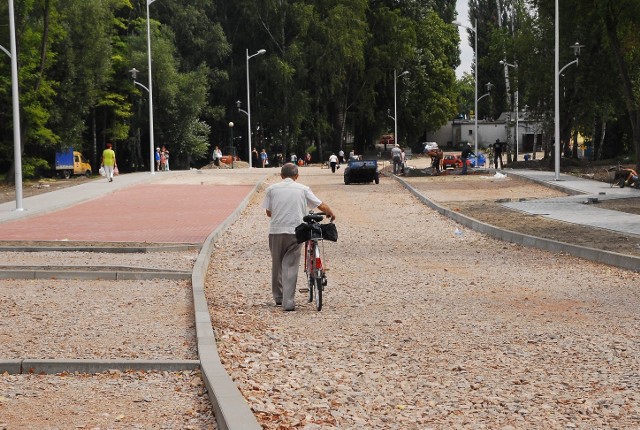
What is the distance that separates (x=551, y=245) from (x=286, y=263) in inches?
312

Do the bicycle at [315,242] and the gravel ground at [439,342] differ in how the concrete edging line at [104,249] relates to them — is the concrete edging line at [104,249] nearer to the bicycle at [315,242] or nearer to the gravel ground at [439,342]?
the gravel ground at [439,342]

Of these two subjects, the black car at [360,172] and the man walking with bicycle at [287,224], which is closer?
the man walking with bicycle at [287,224]

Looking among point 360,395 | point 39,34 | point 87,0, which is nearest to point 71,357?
point 360,395

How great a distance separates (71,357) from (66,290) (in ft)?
16.0

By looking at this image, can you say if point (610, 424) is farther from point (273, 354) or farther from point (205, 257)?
point (205, 257)

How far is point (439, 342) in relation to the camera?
391 inches

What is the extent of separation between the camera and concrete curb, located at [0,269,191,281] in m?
14.8

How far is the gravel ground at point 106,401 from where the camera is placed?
6.85 metres

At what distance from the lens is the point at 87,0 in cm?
6075

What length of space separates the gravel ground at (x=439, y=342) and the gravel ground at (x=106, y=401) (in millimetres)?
426

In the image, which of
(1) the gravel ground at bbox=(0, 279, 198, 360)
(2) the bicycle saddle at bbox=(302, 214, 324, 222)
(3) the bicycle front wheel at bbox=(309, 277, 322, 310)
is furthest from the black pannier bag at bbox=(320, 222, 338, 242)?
(1) the gravel ground at bbox=(0, 279, 198, 360)

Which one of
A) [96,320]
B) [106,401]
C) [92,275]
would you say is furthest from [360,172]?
[106,401]

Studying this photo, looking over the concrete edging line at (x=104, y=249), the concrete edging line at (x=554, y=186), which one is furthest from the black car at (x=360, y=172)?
the concrete edging line at (x=104, y=249)

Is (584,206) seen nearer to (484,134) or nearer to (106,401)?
(106,401)
